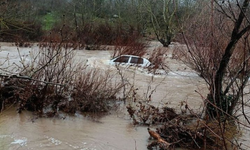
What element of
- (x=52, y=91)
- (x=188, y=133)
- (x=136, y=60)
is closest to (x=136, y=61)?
(x=136, y=60)

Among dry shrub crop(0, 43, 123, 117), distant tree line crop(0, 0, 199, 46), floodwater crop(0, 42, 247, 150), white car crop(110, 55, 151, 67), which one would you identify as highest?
distant tree line crop(0, 0, 199, 46)

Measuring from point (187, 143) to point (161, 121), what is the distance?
138 centimetres

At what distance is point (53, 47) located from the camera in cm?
794

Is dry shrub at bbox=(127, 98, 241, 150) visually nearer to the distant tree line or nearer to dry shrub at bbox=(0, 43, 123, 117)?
dry shrub at bbox=(0, 43, 123, 117)

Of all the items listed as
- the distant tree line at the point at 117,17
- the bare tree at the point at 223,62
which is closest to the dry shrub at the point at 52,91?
the bare tree at the point at 223,62

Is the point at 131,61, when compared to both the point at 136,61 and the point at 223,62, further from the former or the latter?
the point at 223,62

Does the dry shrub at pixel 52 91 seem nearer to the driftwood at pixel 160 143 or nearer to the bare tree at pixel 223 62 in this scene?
the driftwood at pixel 160 143

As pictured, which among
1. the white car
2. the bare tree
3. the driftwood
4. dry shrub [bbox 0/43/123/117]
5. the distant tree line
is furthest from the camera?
the distant tree line

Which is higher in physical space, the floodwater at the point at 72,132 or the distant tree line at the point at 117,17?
the distant tree line at the point at 117,17

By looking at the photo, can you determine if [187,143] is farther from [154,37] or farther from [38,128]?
[154,37]

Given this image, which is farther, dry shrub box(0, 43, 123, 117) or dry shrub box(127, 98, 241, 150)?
dry shrub box(0, 43, 123, 117)

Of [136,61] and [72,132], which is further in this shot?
[136,61]

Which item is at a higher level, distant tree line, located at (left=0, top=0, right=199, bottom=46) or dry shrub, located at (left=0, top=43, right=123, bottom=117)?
distant tree line, located at (left=0, top=0, right=199, bottom=46)

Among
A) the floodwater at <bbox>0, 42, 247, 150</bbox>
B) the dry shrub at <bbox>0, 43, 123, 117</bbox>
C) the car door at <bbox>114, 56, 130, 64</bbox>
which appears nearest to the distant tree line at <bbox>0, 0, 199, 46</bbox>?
the car door at <bbox>114, 56, 130, 64</bbox>
